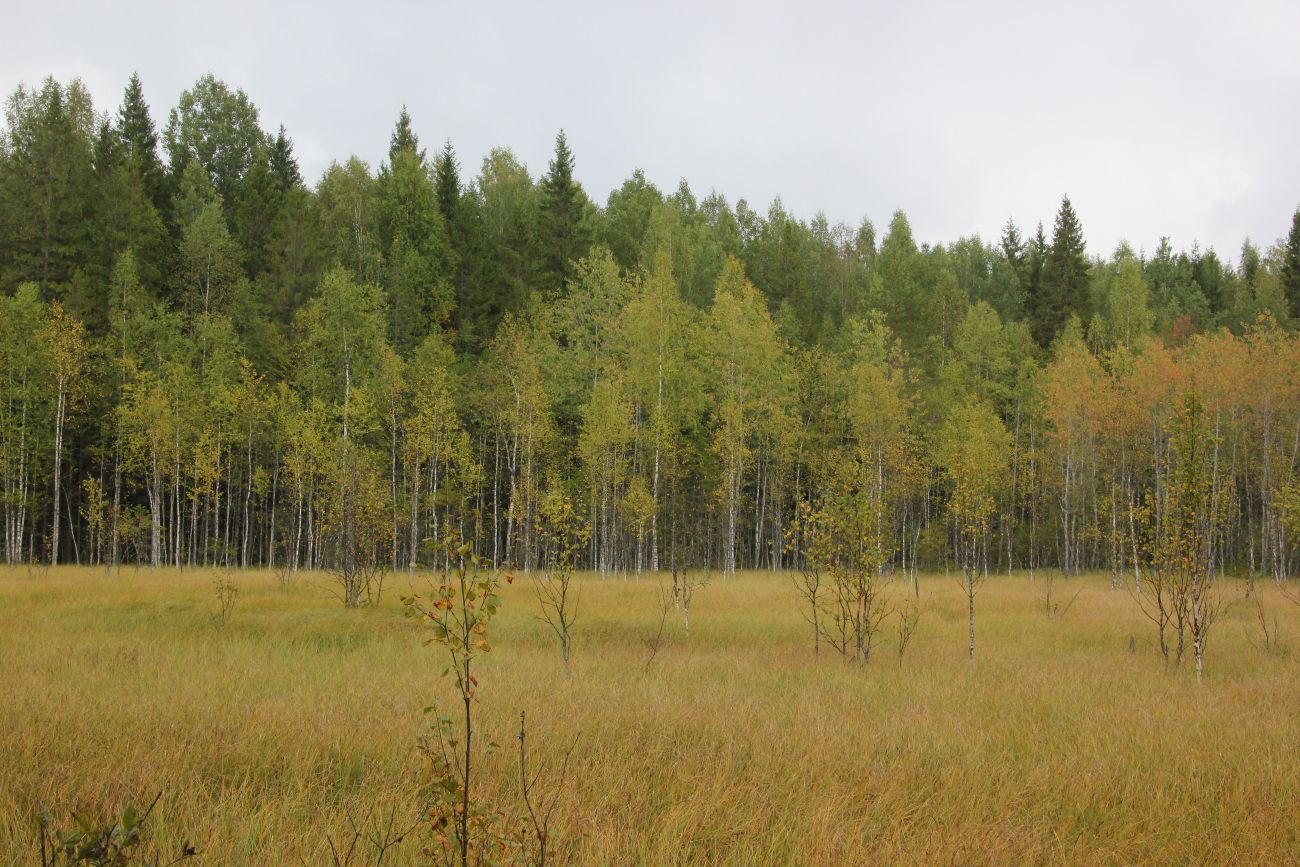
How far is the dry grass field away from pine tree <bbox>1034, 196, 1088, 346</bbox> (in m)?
47.4

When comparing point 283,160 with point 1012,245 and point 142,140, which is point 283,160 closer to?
point 142,140

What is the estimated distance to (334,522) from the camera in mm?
22375

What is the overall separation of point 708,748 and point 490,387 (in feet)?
99.2

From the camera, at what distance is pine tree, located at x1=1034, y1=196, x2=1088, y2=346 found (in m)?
55.6

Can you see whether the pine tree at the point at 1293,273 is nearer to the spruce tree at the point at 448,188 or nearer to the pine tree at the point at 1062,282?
the pine tree at the point at 1062,282

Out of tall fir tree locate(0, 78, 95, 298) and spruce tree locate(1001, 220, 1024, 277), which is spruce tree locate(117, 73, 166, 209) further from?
spruce tree locate(1001, 220, 1024, 277)

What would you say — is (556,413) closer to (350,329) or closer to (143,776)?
(350,329)

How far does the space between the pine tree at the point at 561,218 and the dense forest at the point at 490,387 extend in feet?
0.79

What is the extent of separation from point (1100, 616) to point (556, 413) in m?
24.4

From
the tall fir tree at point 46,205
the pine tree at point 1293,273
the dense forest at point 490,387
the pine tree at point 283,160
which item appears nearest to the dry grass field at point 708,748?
the dense forest at point 490,387

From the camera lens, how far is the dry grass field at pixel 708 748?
4984mm

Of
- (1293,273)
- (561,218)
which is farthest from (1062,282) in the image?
(561,218)

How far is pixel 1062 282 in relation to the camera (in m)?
56.4

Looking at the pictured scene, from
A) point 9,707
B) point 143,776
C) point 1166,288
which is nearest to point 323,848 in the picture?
point 143,776
